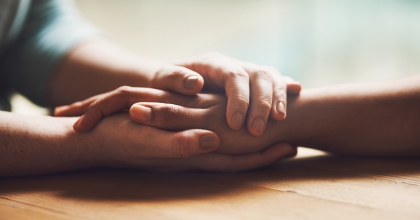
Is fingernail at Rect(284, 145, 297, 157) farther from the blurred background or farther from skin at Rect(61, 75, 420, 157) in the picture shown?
the blurred background

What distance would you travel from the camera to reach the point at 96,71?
0.91 meters

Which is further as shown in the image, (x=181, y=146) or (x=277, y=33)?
(x=277, y=33)

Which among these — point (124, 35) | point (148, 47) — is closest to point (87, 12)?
point (124, 35)

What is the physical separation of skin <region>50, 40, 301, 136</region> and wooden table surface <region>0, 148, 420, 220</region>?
0.38ft

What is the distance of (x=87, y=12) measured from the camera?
9.21ft

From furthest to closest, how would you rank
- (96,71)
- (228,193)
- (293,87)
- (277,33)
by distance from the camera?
1. (277,33)
2. (96,71)
3. (293,87)
4. (228,193)

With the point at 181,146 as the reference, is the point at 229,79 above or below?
above

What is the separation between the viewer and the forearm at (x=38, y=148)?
0.55 meters

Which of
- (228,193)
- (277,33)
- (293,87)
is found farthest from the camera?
(277,33)

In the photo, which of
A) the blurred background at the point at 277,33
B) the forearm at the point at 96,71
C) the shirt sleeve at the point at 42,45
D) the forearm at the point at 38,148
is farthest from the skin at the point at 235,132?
the blurred background at the point at 277,33

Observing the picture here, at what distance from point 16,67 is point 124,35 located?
79.7 inches

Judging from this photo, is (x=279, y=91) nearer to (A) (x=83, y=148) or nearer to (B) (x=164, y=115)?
(B) (x=164, y=115)

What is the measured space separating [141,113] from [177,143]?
0.09 meters

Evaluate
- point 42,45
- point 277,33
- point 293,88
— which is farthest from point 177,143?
point 277,33
